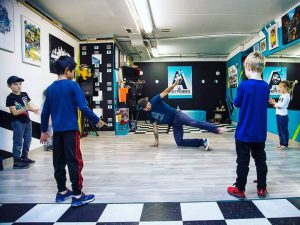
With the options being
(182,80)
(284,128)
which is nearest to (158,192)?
(284,128)

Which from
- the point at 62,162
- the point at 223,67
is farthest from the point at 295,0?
the point at 223,67

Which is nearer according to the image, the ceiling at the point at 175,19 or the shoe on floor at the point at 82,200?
the shoe on floor at the point at 82,200

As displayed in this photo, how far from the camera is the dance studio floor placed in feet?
6.82

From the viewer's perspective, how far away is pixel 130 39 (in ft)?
27.1

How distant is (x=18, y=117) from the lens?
3793mm

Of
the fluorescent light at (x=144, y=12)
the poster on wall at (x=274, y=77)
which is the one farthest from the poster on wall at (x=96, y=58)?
the poster on wall at (x=274, y=77)

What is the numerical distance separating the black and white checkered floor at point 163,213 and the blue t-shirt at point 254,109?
1.96 feet

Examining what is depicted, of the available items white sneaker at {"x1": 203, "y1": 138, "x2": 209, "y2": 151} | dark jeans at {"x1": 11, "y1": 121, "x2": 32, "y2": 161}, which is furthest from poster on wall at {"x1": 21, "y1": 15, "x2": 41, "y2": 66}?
white sneaker at {"x1": 203, "y1": 138, "x2": 209, "y2": 151}

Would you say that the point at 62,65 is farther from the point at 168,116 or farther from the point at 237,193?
the point at 168,116

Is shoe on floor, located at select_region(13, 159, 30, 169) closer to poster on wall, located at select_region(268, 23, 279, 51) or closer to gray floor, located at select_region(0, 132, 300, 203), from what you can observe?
gray floor, located at select_region(0, 132, 300, 203)

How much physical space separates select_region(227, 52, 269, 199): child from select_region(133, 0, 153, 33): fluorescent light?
3316mm

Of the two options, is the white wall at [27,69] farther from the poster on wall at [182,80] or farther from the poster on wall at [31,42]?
the poster on wall at [182,80]

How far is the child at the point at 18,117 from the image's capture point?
3727 millimetres

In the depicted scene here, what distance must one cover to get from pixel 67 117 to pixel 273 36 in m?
5.90
